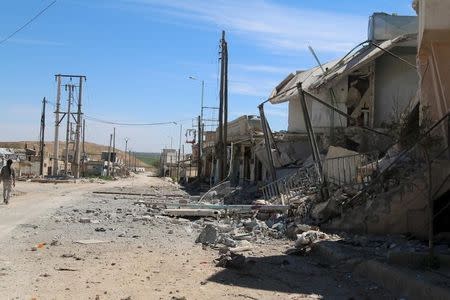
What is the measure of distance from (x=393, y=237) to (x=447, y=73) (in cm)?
378

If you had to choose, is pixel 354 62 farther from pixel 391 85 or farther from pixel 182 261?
pixel 182 261

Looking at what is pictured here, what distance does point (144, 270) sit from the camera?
28.9ft

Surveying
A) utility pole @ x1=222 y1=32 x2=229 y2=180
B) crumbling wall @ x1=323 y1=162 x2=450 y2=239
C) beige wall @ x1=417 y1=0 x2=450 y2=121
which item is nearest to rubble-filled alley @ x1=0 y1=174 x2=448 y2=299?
crumbling wall @ x1=323 y1=162 x2=450 y2=239

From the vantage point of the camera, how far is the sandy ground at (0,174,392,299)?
739 cm

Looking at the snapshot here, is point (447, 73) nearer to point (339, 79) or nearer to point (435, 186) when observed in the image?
point (435, 186)

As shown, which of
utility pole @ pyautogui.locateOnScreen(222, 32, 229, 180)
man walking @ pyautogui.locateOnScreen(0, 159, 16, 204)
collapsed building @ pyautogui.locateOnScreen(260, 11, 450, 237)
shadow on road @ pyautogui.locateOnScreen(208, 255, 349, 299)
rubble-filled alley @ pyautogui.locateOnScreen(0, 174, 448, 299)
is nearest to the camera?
rubble-filled alley @ pyautogui.locateOnScreen(0, 174, 448, 299)

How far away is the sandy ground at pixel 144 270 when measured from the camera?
24.2ft

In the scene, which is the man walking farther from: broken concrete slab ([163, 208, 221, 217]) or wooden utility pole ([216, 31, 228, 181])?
wooden utility pole ([216, 31, 228, 181])

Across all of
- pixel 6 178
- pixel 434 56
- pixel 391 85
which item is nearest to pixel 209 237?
pixel 434 56

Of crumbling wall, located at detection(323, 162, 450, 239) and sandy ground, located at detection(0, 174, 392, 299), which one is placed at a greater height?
crumbling wall, located at detection(323, 162, 450, 239)

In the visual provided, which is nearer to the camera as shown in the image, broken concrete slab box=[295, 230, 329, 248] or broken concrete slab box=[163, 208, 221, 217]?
broken concrete slab box=[295, 230, 329, 248]

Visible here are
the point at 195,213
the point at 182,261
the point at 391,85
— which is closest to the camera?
the point at 182,261

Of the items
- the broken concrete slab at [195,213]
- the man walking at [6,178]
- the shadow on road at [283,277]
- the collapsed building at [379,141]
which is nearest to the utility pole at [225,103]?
the collapsed building at [379,141]

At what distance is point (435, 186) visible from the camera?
36.0 ft
